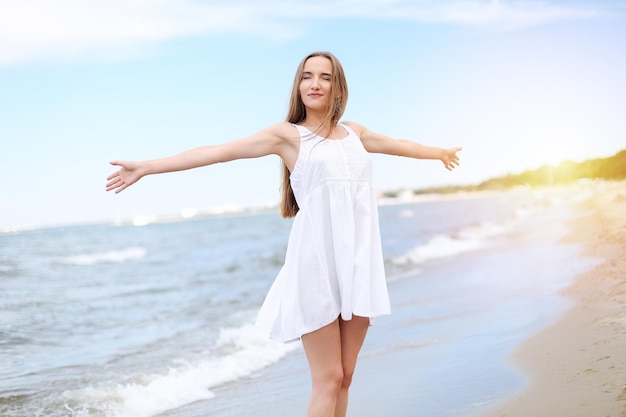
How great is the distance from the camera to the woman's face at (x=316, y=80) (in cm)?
324

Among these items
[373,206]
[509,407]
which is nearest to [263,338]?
[509,407]

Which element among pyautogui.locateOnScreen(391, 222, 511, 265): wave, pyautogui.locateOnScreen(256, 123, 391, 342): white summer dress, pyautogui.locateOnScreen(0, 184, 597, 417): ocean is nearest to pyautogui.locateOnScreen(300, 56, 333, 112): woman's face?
pyautogui.locateOnScreen(256, 123, 391, 342): white summer dress

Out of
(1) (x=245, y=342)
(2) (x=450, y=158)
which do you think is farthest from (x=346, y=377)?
(1) (x=245, y=342)

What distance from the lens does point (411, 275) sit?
41.5ft

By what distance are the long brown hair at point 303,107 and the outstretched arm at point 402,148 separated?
15 centimetres

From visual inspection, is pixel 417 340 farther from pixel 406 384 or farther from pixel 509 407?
pixel 509 407

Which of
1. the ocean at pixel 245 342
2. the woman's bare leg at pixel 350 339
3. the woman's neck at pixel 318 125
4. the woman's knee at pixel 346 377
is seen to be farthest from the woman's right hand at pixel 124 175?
the ocean at pixel 245 342

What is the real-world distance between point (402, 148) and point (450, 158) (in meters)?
0.47

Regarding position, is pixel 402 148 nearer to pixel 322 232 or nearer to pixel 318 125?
pixel 318 125

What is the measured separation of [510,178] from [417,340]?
952 inches

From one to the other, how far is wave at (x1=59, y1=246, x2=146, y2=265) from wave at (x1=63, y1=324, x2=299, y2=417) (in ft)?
66.8

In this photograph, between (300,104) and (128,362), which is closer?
(300,104)

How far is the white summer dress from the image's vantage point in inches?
122

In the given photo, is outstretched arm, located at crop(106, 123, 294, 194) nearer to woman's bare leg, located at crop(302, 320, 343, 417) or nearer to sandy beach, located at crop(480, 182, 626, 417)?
woman's bare leg, located at crop(302, 320, 343, 417)
